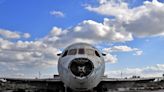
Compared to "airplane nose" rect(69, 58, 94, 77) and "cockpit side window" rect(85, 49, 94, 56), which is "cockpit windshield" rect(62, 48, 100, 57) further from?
"airplane nose" rect(69, 58, 94, 77)

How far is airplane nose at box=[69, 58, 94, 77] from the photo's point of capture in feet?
63.2

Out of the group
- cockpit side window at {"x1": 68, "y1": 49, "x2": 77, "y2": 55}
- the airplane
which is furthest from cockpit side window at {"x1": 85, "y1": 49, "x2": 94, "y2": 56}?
cockpit side window at {"x1": 68, "y1": 49, "x2": 77, "y2": 55}

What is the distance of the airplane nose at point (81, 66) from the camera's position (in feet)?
63.2

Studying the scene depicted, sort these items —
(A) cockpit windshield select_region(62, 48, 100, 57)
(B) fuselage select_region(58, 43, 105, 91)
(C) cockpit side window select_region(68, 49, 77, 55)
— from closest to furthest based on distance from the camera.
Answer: (B) fuselage select_region(58, 43, 105, 91) → (A) cockpit windshield select_region(62, 48, 100, 57) → (C) cockpit side window select_region(68, 49, 77, 55)

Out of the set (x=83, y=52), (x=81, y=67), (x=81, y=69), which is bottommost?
(x=81, y=69)

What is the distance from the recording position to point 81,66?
19.2 m

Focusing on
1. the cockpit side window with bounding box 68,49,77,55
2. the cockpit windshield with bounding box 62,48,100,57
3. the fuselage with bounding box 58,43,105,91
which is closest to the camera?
the fuselage with bounding box 58,43,105,91

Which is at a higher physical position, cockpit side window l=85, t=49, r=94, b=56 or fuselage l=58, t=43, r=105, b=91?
cockpit side window l=85, t=49, r=94, b=56

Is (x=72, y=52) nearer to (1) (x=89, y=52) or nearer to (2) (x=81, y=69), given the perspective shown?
(1) (x=89, y=52)

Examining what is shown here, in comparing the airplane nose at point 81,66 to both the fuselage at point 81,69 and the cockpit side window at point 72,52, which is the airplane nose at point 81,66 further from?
the cockpit side window at point 72,52

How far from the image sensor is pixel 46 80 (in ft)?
98.5

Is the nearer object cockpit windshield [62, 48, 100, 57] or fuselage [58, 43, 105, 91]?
fuselage [58, 43, 105, 91]

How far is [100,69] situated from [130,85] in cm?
1078

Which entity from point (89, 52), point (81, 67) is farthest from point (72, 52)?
point (81, 67)
